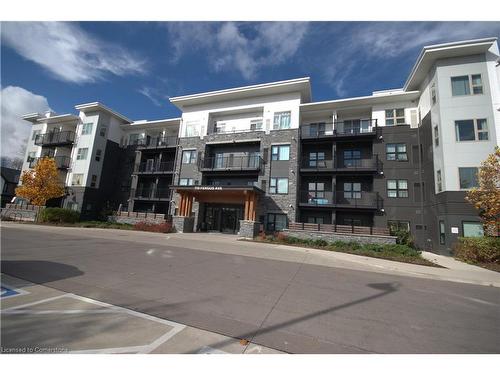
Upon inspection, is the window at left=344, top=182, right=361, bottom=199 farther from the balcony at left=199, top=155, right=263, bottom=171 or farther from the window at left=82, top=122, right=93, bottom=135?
the window at left=82, top=122, right=93, bottom=135

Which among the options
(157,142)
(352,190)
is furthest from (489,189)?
(157,142)

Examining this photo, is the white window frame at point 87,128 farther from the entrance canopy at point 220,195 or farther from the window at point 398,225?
the window at point 398,225

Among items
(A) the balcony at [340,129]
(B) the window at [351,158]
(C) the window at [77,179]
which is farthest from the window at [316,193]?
(C) the window at [77,179]

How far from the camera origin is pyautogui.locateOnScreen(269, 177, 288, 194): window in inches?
922

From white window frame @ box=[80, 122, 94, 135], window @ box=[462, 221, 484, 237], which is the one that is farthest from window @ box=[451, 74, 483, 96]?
white window frame @ box=[80, 122, 94, 135]

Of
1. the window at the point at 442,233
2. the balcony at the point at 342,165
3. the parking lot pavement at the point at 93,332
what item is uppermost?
the balcony at the point at 342,165

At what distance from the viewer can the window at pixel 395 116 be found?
879 inches

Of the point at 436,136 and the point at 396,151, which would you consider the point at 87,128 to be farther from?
the point at 436,136

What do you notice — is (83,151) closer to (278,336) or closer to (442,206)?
(278,336)

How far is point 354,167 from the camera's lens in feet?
73.7

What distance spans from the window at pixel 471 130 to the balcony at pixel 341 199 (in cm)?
720

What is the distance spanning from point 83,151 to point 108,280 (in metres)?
32.7

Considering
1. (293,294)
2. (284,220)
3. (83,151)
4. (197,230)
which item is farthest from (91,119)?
(293,294)

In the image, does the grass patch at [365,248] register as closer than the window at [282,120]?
Yes
